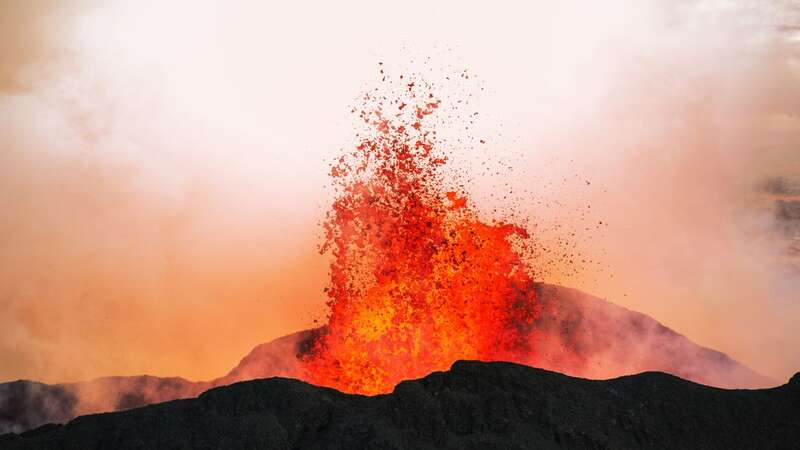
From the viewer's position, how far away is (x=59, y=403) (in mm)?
37406

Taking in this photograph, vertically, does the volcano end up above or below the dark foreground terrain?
above

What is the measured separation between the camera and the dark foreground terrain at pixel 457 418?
18.6m

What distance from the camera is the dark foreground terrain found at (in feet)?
61.2

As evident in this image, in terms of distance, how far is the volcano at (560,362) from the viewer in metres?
32.8

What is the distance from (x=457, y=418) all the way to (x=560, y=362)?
13.6m

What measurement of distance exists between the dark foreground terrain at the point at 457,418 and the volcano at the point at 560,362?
32.9 ft

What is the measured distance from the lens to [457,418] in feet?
63.4

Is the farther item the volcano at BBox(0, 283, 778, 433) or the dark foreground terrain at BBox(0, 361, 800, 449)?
the volcano at BBox(0, 283, 778, 433)

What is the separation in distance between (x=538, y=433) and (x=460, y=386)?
213 cm

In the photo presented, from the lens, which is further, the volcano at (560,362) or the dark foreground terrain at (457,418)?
the volcano at (560,362)

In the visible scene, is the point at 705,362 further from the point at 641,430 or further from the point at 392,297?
the point at 641,430

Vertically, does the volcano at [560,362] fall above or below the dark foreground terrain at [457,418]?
above

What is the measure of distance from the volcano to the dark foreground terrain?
10036 millimetres

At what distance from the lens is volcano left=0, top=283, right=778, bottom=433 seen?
1292 inches
